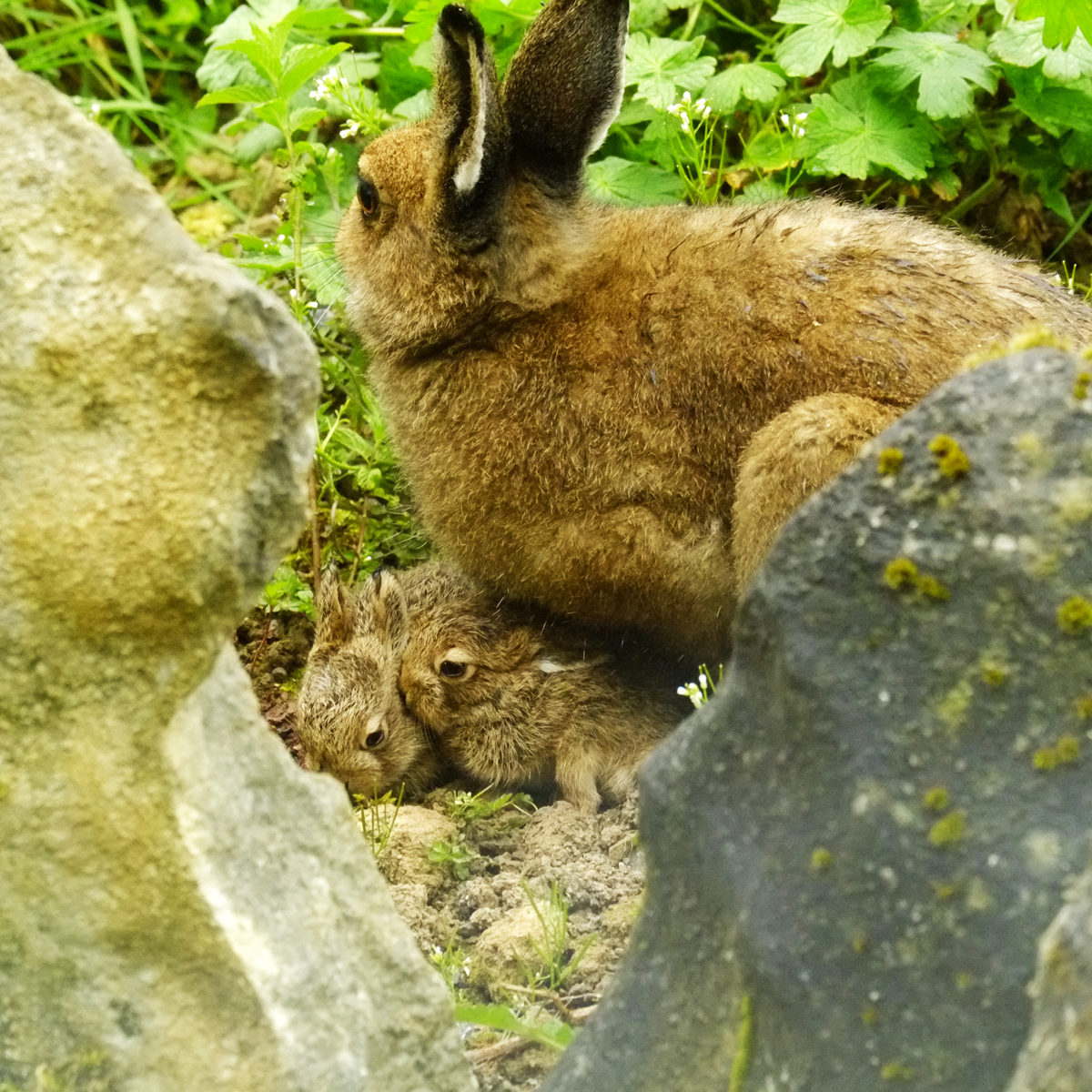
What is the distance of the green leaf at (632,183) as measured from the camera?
236 inches

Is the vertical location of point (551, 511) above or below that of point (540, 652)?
above

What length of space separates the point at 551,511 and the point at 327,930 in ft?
7.30

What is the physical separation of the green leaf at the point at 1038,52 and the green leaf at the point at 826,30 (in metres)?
0.43

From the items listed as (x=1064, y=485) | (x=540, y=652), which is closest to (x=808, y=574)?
(x=1064, y=485)

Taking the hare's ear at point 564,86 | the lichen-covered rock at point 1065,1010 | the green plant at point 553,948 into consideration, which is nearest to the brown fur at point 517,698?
the green plant at point 553,948

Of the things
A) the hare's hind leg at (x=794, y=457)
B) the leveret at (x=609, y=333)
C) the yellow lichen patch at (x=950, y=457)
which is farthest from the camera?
the leveret at (x=609, y=333)

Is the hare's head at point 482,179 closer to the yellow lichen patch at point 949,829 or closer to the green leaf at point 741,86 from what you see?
the green leaf at point 741,86

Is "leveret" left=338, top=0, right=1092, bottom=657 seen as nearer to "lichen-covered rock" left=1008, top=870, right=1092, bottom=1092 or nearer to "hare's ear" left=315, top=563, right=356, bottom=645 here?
"hare's ear" left=315, top=563, right=356, bottom=645

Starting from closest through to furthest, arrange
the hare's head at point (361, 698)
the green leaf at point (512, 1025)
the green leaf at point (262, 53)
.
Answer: the green leaf at point (512, 1025) → the hare's head at point (361, 698) → the green leaf at point (262, 53)

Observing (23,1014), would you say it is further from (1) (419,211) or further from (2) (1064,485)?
(1) (419,211)

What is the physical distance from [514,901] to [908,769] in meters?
1.96

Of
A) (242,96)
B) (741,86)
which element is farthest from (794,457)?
(242,96)

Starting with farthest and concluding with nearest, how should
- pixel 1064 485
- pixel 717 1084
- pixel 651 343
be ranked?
pixel 651 343 → pixel 717 1084 → pixel 1064 485

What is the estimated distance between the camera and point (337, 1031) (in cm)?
293
